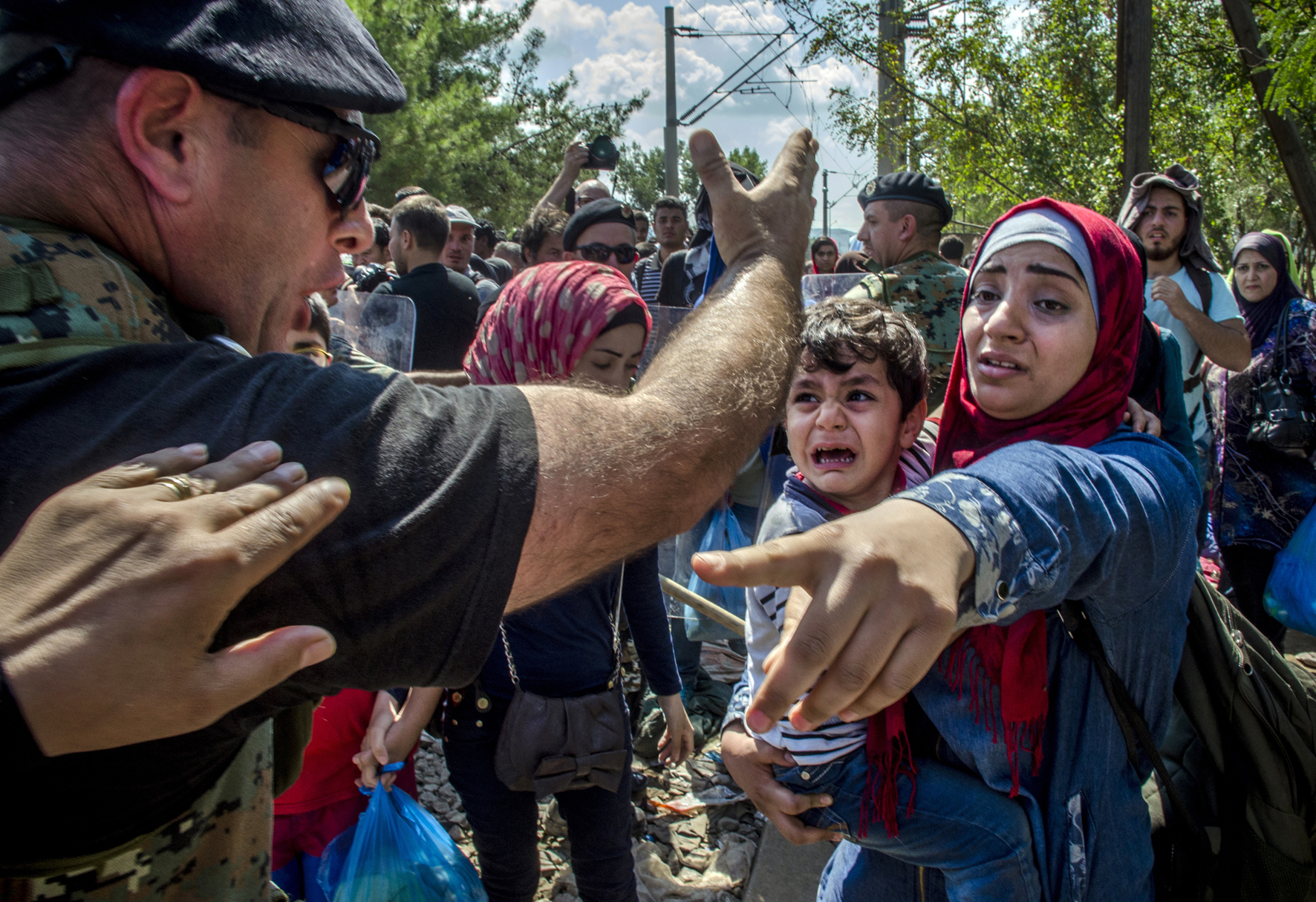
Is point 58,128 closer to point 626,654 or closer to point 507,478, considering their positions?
point 507,478

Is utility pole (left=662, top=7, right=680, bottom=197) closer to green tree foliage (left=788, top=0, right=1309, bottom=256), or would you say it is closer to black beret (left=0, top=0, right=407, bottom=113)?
green tree foliage (left=788, top=0, right=1309, bottom=256)

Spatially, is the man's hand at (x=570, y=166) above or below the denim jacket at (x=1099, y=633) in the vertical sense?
above

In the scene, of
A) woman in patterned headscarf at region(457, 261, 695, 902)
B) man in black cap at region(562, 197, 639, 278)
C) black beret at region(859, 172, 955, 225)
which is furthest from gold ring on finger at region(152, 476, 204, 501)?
man in black cap at region(562, 197, 639, 278)

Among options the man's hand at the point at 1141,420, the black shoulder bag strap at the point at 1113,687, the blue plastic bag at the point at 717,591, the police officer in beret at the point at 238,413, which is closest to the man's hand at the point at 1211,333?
the blue plastic bag at the point at 717,591

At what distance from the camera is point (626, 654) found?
168 inches

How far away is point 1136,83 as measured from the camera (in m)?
5.89

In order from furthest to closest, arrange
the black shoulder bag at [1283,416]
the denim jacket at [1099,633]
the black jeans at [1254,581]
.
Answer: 1. the black jeans at [1254,581]
2. the black shoulder bag at [1283,416]
3. the denim jacket at [1099,633]

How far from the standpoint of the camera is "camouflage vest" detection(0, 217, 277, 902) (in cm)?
77

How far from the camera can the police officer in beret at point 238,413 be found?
2.51 ft

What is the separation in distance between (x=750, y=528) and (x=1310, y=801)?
2.58 metres

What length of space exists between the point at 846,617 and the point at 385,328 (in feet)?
9.85

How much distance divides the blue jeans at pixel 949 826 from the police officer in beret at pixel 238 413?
2.94 feet

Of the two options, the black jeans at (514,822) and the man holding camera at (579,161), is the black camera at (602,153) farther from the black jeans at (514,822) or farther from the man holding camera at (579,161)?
the black jeans at (514,822)

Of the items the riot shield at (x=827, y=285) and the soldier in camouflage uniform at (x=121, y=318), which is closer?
the soldier in camouflage uniform at (x=121, y=318)
